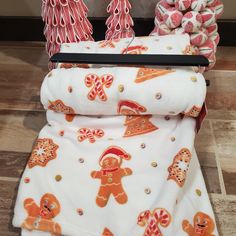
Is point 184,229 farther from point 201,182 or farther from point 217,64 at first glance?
point 217,64

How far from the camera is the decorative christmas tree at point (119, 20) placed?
3.85 ft

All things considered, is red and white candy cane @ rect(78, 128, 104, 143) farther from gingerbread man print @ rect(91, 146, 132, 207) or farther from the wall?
the wall

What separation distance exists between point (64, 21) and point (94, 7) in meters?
Result: 0.31

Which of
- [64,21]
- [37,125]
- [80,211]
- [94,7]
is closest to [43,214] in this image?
[80,211]

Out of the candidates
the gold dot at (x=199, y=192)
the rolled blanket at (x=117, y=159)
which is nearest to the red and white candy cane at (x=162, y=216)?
the rolled blanket at (x=117, y=159)

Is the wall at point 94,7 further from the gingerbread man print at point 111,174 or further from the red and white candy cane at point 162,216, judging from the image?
the red and white candy cane at point 162,216

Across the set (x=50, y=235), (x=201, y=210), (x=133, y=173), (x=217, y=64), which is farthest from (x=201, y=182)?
(x=217, y=64)

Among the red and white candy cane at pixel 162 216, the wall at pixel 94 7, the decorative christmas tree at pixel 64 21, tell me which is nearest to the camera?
the red and white candy cane at pixel 162 216

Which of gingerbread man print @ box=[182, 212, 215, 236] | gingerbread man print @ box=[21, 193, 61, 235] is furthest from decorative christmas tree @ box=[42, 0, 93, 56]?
gingerbread man print @ box=[182, 212, 215, 236]

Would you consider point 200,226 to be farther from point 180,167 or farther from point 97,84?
point 97,84

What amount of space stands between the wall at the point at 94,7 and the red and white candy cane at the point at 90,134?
0.67 meters

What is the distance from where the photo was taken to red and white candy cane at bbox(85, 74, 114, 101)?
3.02ft

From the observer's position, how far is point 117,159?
89 centimetres

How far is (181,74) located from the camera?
91cm
